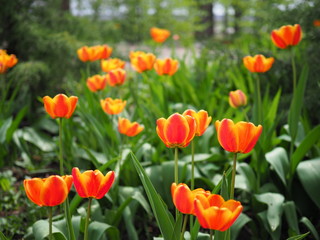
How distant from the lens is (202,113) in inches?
49.1

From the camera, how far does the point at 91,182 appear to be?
109cm

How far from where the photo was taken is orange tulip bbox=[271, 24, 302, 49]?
197cm

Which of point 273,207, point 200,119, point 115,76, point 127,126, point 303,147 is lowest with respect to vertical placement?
point 273,207

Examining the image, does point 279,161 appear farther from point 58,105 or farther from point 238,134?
point 58,105

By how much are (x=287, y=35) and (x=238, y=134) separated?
42.1 inches

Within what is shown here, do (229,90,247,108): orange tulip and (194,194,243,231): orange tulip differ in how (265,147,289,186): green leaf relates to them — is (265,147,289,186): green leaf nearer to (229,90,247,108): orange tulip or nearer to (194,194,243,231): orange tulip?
(229,90,247,108): orange tulip

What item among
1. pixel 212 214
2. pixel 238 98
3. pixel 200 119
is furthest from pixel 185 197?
pixel 238 98

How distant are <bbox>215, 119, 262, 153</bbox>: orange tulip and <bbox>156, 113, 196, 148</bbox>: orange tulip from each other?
8cm

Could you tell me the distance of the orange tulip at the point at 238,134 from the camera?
3.59 ft

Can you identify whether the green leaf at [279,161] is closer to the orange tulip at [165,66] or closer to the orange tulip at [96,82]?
the orange tulip at [165,66]

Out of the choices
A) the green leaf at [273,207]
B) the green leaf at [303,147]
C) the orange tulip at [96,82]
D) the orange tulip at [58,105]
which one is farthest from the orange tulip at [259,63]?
the orange tulip at [58,105]

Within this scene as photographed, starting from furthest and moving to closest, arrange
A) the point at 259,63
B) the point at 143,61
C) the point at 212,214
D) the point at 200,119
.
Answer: the point at 143,61
the point at 259,63
the point at 200,119
the point at 212,214

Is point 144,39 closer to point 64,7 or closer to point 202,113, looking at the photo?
point 64,7

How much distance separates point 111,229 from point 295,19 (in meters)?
2.11
